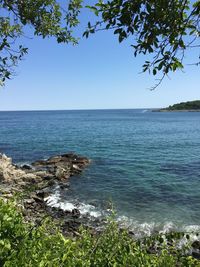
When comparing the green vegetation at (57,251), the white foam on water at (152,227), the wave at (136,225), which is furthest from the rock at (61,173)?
the green vegetation at (57,251)

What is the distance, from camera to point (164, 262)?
5.87 metres

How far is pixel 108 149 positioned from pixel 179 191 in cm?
2622

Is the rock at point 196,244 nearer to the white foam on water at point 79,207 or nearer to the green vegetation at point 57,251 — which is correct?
the white foam on water at point 79,207

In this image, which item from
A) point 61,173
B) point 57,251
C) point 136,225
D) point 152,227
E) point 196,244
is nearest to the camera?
point 57,251

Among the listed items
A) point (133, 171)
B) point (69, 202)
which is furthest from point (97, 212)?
point (133, 171)

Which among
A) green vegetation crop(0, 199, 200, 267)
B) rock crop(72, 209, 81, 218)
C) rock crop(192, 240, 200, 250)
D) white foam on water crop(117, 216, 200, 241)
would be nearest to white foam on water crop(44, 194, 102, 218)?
rock crop(72, 209, 81, 218)

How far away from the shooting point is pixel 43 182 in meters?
30.3

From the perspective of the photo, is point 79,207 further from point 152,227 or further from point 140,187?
point 140,187

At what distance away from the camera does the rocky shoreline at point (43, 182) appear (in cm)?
1992

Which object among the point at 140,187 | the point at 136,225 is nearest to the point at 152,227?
the point at 136,225

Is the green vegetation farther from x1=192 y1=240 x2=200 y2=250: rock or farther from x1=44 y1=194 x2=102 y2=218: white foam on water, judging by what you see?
x1=44 y1=194 x2=102 y2=218: white foam on water

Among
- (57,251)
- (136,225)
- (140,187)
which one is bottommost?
(140,187)

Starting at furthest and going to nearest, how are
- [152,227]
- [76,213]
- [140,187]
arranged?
[140,187]
[76,213]
[152,227]

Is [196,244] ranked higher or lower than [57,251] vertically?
lower
